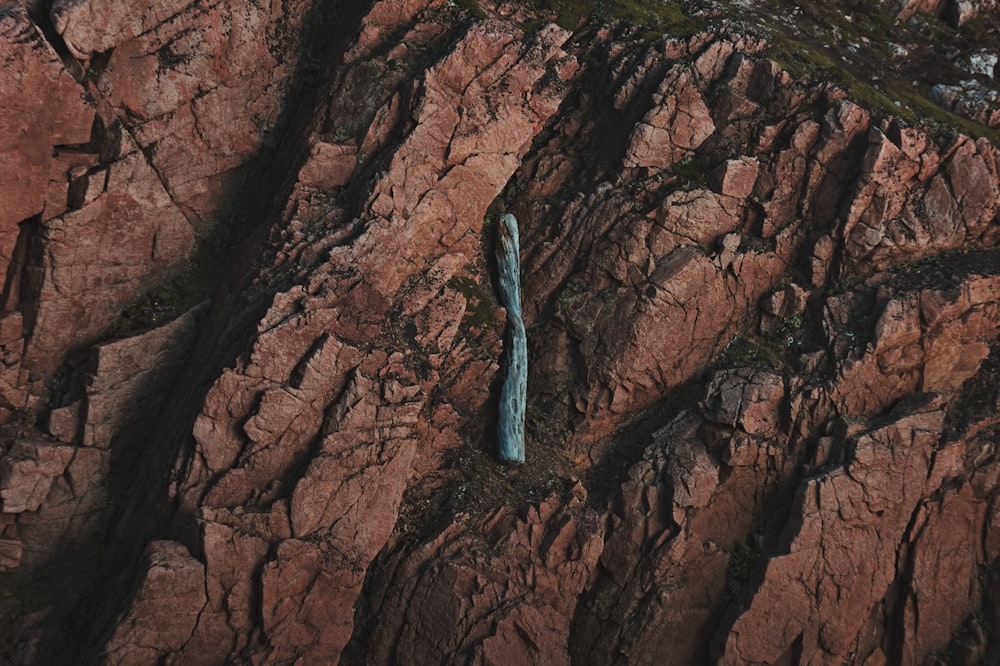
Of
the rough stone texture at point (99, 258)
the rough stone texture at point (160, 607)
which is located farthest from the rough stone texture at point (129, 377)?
the rough stone texture at point (160, 607)

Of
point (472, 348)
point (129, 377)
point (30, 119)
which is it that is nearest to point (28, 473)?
point (129, 377)

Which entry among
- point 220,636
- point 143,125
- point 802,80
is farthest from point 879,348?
point 143,125

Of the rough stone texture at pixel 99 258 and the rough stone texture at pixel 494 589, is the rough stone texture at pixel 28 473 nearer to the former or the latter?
the rough stone texture at pixel 99 258

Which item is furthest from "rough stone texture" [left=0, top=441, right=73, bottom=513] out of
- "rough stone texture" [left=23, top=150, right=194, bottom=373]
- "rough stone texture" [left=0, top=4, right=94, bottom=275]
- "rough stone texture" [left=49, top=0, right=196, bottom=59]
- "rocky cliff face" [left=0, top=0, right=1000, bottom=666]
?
"rough stone texture" [left=49, top=0, right=196, bottom=59]

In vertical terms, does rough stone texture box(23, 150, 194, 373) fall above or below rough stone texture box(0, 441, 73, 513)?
above

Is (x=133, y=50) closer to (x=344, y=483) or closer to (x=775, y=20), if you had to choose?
(x=344, y=483)

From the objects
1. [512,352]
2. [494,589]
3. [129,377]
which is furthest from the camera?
[512,352]

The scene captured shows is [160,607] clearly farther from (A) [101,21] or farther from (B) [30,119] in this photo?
(A) [101,21]

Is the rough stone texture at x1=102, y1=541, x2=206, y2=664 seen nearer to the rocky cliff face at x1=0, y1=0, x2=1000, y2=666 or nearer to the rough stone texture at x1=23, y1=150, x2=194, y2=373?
the rocky cliff face at x1=0, y1=0, x2=1000, y2=666
